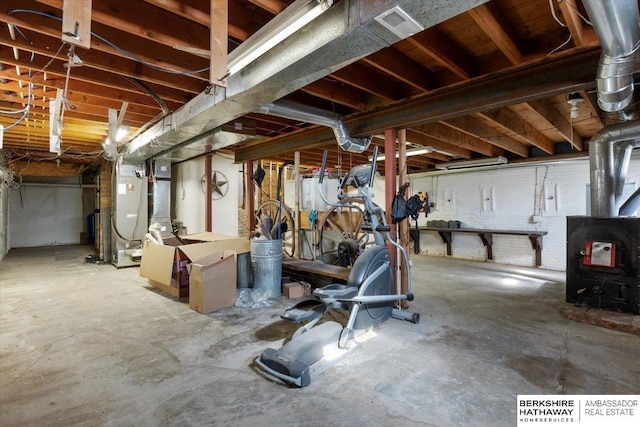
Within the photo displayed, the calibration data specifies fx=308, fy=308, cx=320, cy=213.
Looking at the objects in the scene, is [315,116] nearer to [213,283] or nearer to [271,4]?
[271,4]

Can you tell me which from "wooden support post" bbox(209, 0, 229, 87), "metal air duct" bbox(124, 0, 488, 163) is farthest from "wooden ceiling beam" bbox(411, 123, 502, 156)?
"wooden support post" bbox(209, 0, 229, 87)

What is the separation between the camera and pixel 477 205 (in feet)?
23.8

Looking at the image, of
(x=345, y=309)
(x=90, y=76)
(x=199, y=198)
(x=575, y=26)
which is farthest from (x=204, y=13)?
(x=199, y=198)

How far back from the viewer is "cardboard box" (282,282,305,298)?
402 cm

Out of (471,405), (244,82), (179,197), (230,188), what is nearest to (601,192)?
(471,405)

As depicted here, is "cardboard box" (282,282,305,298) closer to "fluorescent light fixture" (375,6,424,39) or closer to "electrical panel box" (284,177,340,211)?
"electrical panel box" (284,177,340,211)

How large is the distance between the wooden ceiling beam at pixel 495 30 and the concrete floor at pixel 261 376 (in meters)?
2.33

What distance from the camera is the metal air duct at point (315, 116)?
118 inches

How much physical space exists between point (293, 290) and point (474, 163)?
4943 millimetres

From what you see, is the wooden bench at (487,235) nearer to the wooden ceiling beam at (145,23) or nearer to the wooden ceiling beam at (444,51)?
the wooden ceiling beam at (444,51)

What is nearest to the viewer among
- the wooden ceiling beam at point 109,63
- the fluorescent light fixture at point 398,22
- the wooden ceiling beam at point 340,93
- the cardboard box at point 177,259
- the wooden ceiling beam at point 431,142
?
the fluorescent light fixture at point 398,22

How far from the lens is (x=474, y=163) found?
261 inches

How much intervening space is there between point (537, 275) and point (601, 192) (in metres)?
2.47

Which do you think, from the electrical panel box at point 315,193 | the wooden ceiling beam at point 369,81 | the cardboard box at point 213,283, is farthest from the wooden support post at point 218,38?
the electrical panel box at point 315,193
